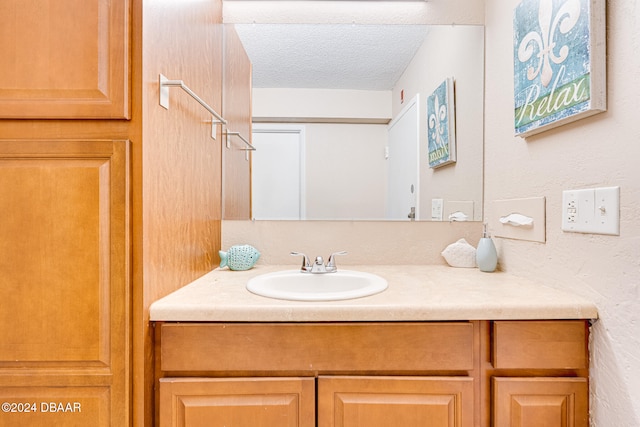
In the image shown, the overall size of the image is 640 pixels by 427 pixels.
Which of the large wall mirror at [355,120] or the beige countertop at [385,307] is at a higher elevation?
the large wall mirror at [355,120]

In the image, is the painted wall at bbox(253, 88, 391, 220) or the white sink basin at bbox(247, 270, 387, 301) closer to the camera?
the white sink basin at bbox(247, 270, 387, 301)

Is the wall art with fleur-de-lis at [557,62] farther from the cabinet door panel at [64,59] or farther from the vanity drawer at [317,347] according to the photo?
the cabinet door panel at [64,59]

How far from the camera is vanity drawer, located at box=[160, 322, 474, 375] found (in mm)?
890

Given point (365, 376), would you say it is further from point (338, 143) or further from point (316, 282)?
point (338, 143)

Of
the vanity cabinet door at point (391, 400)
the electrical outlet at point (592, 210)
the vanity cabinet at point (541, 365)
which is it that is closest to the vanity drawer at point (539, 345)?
the vanity cabinet at point (541, 365)

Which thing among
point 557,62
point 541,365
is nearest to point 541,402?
point 541,365

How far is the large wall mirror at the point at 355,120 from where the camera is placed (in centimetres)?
152

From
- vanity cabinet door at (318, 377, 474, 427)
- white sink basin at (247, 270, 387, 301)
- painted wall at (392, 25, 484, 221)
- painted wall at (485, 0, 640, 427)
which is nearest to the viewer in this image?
painted wall at (485, 0, 640, 427)

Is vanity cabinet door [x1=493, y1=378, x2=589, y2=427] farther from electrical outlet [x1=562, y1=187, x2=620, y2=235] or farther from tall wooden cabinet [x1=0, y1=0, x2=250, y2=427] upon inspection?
tall wooden cabinet [x1=0, y1=0, x2=250, y2=427]

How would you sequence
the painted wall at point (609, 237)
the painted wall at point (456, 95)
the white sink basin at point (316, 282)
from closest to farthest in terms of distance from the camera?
the painted wall at point (609, 237), the white sink basin at point (316, 282), the painted wall at point (456, 95)

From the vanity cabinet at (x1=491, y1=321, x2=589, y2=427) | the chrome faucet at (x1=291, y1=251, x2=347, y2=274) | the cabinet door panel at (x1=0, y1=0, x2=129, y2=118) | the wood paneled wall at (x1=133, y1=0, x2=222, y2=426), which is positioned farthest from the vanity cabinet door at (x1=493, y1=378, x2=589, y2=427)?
the cabinet door panel at (x1=0, y1=0, x2=129, y2=118)

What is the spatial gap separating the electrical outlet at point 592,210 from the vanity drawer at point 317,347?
0.38 metres

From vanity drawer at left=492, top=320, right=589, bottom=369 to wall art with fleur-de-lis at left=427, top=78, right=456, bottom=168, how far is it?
0.78 metres

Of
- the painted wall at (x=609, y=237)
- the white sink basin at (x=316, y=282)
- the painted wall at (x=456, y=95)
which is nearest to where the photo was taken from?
the painted wall at (x=609, y=237)
